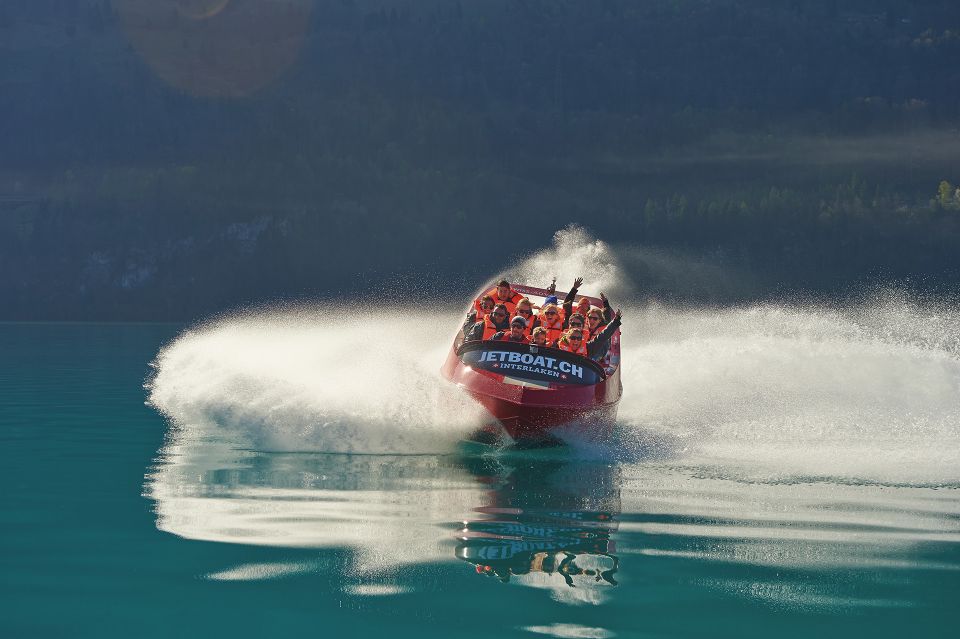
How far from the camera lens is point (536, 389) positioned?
1791 cm

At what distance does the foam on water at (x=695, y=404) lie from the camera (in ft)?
55.9

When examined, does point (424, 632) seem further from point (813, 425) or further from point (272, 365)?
point (272, 365)

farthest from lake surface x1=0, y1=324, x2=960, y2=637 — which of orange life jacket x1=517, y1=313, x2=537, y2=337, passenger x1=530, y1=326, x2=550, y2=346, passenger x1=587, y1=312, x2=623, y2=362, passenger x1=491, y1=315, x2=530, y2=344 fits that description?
orange life jacket x1=517, y1=313, x2=537, y2=337

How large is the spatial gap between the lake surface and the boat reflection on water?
1.9 inches

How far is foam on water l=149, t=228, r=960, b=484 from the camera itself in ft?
55.9

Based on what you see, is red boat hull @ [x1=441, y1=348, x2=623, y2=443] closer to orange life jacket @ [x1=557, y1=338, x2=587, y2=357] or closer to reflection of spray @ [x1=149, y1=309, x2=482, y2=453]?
reflection of spray @ [x1=149, y1=309, x2=482, y2=453]

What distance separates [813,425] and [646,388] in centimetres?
534

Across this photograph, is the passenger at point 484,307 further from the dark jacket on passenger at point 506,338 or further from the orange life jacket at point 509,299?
the dark jacket on passenger at point 506,338

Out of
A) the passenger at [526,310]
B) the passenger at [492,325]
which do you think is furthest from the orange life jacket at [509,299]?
the passenger at [492,325]

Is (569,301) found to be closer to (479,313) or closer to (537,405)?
(479,313)

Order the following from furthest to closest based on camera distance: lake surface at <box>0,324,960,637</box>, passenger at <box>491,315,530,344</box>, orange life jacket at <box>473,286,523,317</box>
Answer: orange life jacket at <box>473,286,523,317</box>, passenger at <box>491,315,530,344</box>, lake surface at <box>0,324,960,637</box>

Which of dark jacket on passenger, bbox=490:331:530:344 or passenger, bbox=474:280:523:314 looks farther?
passenger, bbox=474:280:523:314

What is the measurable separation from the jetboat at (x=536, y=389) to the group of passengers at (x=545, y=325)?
0.45 meters

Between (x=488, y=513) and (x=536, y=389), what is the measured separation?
5084mm
